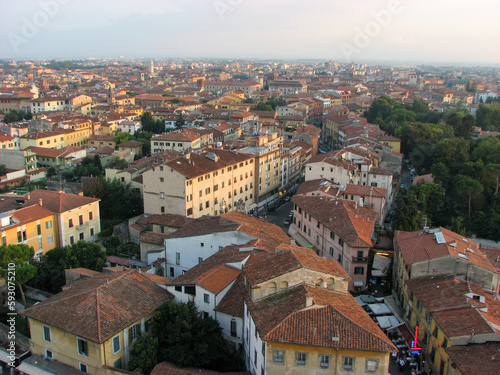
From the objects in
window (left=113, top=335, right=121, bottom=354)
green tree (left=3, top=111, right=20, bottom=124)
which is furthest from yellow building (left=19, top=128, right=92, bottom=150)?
window (left=113, top=335, right=121, bottom=354)

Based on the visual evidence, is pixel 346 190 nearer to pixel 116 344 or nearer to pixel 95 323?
pixel 116 344

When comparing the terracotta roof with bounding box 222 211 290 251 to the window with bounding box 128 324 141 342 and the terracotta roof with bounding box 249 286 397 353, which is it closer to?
the terracotta roof with bounding box 249 286 397 353

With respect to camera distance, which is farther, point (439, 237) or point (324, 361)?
point (439, 237)

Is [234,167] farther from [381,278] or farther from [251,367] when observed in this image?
[251,367]

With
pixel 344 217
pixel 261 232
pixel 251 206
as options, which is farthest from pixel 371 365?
pixel 251 206

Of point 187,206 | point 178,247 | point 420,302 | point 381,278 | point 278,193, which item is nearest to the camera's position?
point 420,302

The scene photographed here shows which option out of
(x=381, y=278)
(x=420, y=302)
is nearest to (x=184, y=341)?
(x=420, y=302)
